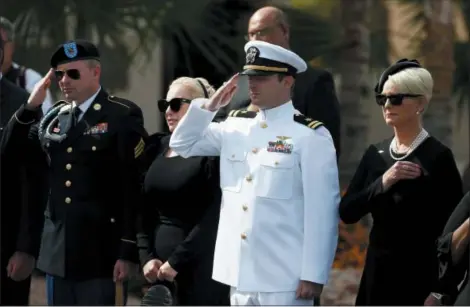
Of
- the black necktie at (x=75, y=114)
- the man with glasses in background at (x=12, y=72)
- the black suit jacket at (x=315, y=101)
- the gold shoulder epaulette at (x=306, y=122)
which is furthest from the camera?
the man with glasses in background at (x=12, y=72)

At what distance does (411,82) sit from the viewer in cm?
666

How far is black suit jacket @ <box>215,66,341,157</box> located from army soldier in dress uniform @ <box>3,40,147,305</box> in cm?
76

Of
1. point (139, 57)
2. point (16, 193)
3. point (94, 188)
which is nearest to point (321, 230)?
point (94, 188)

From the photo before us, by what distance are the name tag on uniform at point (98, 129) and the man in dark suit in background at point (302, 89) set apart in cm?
78


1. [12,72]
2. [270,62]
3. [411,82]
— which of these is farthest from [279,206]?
[12,72]

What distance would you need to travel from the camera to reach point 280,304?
6504 millimetres

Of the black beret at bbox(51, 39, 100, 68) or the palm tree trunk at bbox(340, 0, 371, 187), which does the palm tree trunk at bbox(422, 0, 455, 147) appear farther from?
the black beret at bbox(51, 39, 100, 68)

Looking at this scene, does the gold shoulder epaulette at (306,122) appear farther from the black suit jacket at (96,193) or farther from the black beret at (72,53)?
the black beret at (72,53)

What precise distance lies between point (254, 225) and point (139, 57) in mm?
9905

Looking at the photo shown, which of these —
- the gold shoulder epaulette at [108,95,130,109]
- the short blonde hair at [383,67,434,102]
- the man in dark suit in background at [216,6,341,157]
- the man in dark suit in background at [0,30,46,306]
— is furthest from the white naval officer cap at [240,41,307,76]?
the man in dark suit in background at [0,30,46,306]

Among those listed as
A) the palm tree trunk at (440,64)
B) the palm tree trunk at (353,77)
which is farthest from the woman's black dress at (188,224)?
the palm tree trunk at (440,64)

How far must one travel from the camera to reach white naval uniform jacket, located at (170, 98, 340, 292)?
21.3ft

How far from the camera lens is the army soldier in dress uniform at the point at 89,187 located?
714 cm

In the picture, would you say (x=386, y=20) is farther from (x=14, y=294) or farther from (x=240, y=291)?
(x=240, y=291)
